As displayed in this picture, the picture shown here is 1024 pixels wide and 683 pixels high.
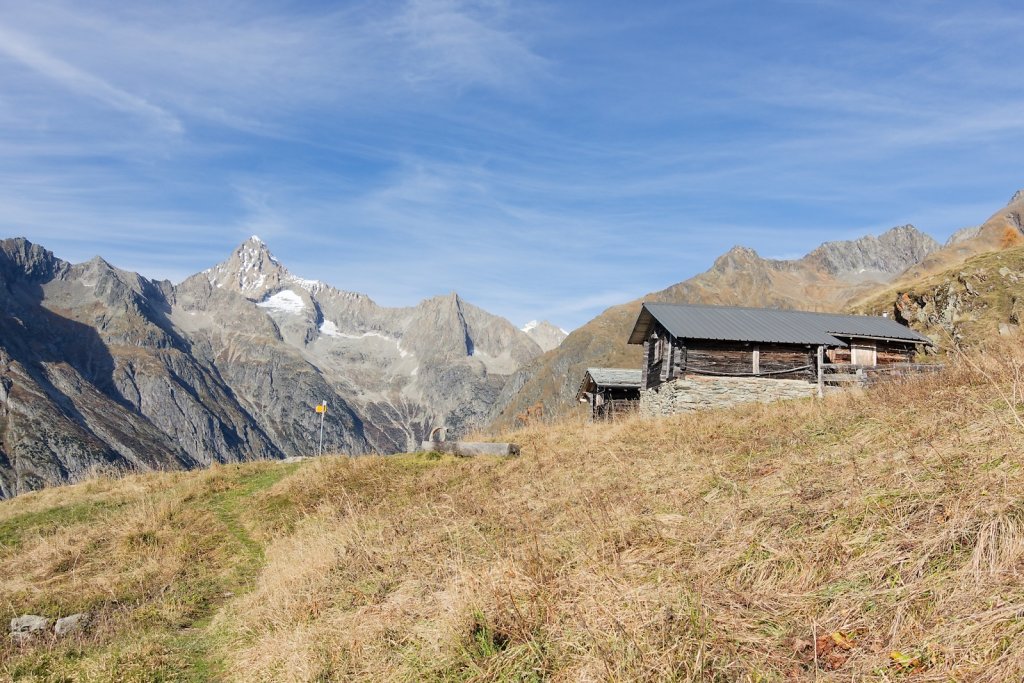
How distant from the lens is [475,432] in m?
24.5

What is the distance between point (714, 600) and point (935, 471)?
3.18m

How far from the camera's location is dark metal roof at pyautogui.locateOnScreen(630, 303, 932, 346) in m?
31.9

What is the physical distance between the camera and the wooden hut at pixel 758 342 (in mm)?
32031

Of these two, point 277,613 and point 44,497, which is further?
point 44,497

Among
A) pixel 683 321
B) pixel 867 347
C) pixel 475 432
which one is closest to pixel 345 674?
pixel 475 432

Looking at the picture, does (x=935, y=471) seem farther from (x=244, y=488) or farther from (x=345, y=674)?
(x=244, y=488)

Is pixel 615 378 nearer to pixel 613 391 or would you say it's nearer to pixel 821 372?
pixel 613 391

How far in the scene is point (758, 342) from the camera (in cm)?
3212

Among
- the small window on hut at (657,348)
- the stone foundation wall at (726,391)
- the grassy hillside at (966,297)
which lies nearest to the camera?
the stone foundation wall at (726,391)

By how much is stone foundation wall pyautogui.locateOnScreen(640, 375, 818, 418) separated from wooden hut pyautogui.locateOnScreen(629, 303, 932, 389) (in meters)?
0.40

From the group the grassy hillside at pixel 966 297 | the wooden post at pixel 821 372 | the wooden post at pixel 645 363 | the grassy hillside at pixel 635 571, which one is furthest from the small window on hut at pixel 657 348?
the grassy hillside at pixel 966 297

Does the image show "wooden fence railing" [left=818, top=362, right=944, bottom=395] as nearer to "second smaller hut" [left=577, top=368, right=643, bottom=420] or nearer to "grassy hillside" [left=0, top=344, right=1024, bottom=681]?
"second smaller hut" [left=577, top=368, right=643, bottom=420]

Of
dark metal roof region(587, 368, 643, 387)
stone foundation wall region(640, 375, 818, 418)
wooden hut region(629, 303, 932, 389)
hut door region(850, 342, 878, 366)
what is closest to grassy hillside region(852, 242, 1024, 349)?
hut door region(850, 342, 878, 366)

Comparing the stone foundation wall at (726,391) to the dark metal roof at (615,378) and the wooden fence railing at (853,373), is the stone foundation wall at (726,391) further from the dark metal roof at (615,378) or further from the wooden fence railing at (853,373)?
the dark metal roof at (615,378)
